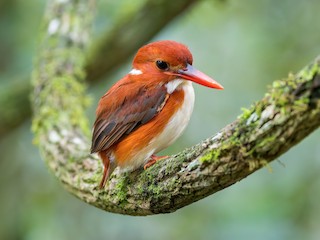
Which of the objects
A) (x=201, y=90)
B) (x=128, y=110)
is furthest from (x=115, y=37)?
(x=128, y=110)

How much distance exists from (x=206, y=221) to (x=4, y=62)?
2264 mm

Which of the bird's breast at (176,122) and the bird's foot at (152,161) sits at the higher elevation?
the bird's breast at (176,122)

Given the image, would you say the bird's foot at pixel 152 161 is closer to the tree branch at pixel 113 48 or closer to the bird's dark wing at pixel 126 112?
the bird's dark wing at pixel 126 112

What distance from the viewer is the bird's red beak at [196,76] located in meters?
2.59

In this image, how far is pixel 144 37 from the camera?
4.19 m

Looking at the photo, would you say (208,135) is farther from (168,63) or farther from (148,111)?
(148,111)

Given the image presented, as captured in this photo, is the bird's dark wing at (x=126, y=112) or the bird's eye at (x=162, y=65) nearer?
the bird's dark wing at (x=126, y=112)

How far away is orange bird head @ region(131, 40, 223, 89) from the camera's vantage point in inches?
107

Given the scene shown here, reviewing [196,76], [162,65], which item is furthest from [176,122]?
[162,65]

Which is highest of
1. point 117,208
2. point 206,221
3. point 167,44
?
point 167,44

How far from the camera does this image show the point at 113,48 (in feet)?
14.1

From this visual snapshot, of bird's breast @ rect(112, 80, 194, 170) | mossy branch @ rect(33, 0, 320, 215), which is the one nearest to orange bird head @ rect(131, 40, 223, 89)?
bird's breast @ rect(112, 80, 194, 170)

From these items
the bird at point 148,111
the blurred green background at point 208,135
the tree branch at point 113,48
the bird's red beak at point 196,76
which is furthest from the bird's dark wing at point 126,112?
the tree branch at point 113,48

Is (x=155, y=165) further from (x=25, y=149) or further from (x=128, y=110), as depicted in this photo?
(x=25, y=149)
